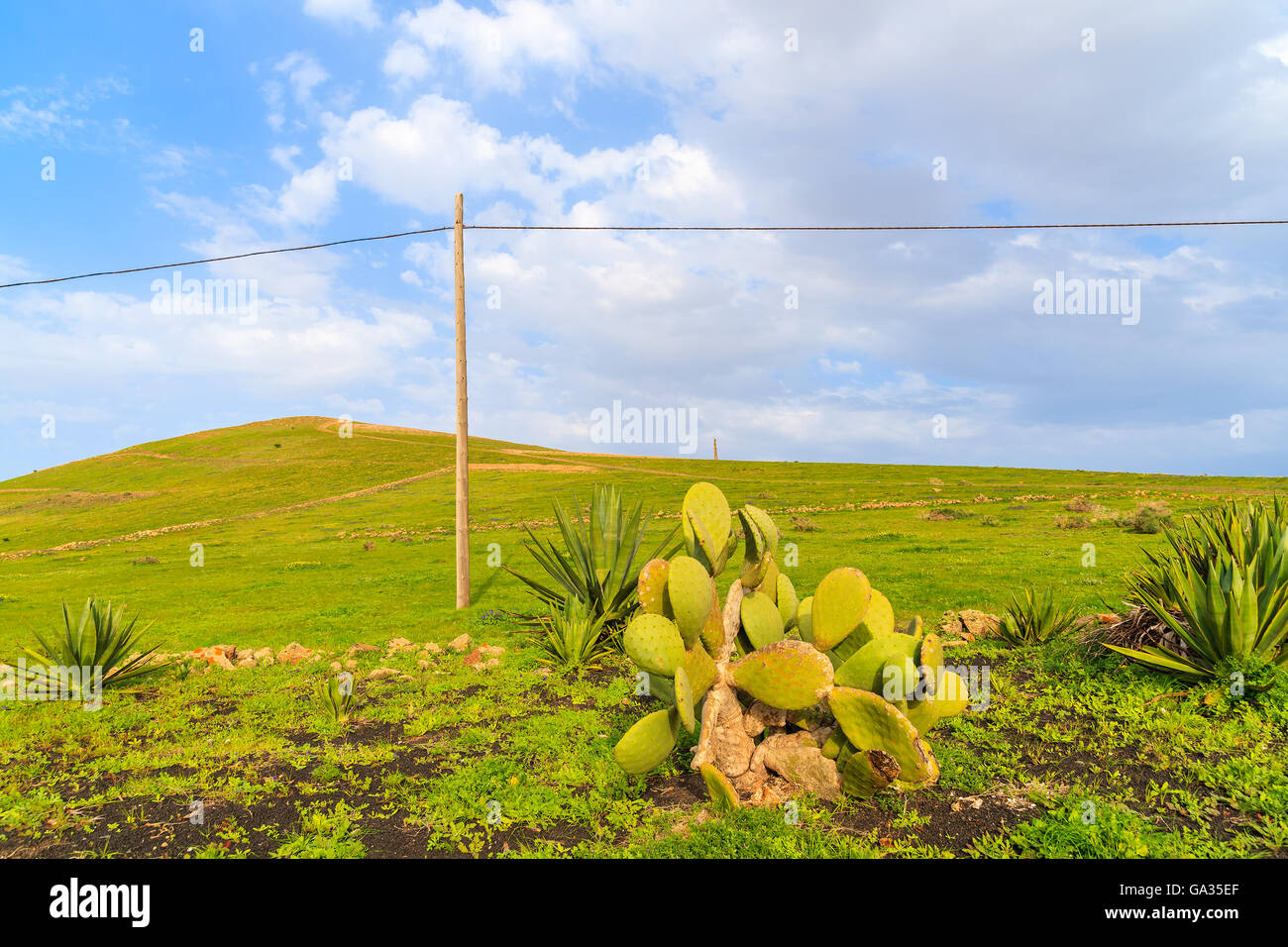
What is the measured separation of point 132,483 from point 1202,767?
7152 centimetres

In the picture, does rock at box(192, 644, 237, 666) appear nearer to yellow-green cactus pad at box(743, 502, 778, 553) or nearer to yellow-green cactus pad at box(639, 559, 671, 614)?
yellow-green cactus pad at box(639, 559, 671, 614)

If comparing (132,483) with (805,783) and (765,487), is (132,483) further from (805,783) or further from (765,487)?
(805,783)

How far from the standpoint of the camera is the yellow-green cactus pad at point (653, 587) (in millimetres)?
5258

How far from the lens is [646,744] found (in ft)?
15.5

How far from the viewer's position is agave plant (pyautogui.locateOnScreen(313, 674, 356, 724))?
23.2 ft

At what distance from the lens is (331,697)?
23.2 ft

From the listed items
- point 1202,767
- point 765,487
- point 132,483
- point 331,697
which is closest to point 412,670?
point 331,697

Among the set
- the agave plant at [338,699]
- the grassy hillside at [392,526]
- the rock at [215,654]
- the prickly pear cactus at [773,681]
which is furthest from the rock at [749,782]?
the rock at [215,654]

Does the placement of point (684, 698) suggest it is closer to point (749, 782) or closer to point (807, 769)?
point (749, 782)

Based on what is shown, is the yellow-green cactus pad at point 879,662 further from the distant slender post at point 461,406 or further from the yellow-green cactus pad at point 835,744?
the distant slender post at point 461,406

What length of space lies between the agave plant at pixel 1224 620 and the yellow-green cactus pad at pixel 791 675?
138 inches

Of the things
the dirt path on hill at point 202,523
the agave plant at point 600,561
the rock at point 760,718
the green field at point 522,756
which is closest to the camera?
the green field at point 522,756

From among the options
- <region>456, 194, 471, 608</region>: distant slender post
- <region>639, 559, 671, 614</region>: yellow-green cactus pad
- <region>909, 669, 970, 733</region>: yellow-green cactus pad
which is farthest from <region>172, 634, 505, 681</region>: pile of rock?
<region>909, 669, 970, 733</region>: yellow-green cactus pad

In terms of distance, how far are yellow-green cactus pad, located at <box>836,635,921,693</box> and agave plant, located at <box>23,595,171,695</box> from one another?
27.7 feet
